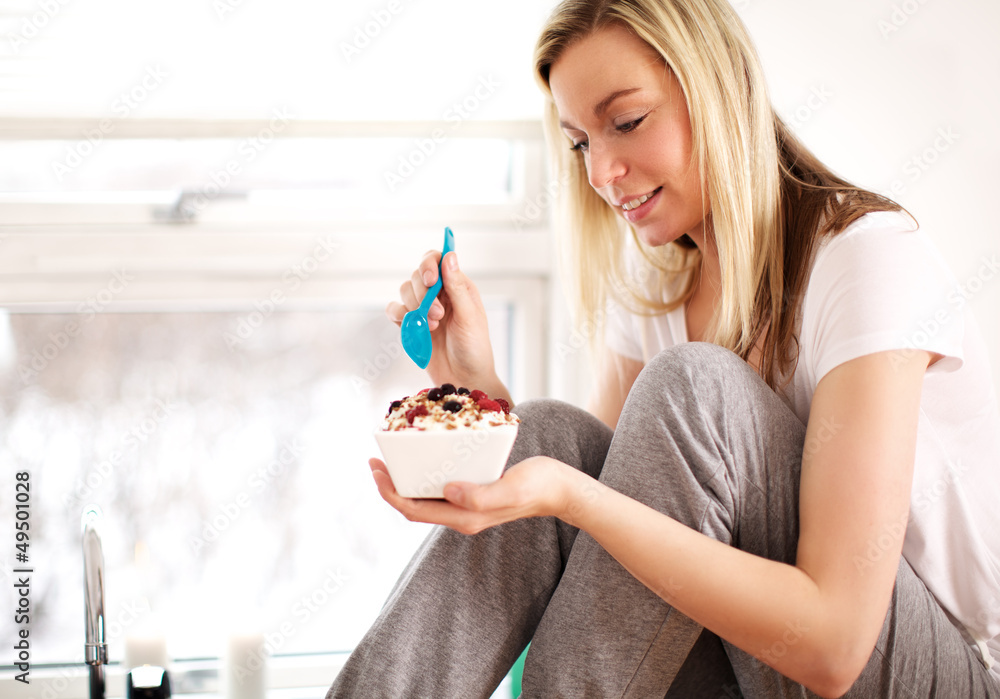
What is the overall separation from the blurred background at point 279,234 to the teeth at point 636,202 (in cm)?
43

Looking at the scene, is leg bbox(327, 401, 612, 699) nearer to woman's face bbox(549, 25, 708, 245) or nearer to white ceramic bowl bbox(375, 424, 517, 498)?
white ceramic bowl bbox(375, 424, 517, 498)

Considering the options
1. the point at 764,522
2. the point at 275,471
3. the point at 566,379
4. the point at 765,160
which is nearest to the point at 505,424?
the point at 764,522

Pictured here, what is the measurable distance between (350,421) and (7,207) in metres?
0.71

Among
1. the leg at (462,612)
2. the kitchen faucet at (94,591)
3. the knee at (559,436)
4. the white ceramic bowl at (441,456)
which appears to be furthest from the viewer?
the kitchen faucet at (94,591)

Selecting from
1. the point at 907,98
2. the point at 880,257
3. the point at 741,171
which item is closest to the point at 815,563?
the point at 880,257

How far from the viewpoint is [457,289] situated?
113 centimetres

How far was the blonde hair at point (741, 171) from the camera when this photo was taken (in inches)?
40.5

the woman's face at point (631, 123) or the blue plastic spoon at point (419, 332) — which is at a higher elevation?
the woman's face at point (631, 123)

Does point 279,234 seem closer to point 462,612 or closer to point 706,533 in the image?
point 462,612

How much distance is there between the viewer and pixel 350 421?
5.26ft

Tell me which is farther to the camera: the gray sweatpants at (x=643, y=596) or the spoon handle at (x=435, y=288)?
the spoon handle at (x=435, y=288)

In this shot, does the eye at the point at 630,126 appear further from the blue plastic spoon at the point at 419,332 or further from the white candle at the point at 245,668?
the white candle at the point at 245,668

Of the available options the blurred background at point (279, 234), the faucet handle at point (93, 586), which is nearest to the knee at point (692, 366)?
the blurred background at point (279, 234)

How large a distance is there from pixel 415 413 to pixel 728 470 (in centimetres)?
33
